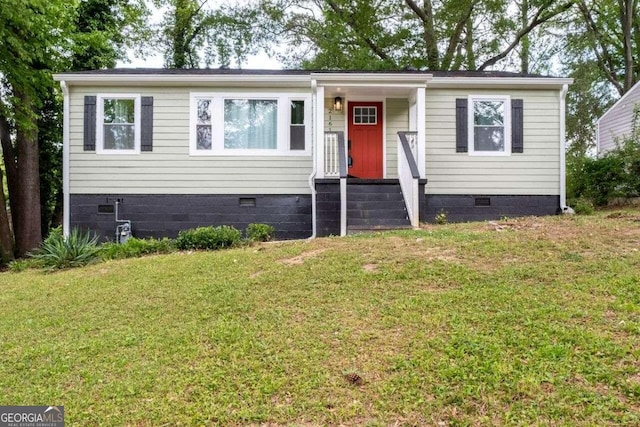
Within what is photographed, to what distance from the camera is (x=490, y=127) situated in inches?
380

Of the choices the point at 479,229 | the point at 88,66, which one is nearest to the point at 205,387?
the point at 479,229

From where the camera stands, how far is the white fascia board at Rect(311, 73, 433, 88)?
8664 mm

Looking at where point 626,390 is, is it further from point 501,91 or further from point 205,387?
point 501,91

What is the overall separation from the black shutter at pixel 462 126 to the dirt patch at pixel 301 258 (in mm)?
5195

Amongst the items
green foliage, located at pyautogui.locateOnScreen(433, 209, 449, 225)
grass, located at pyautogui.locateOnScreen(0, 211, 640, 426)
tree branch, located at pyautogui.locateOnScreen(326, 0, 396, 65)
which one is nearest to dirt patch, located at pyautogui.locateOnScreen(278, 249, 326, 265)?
grass, located at pyautogui.locateOnScreen(0, 211, 640, 426)

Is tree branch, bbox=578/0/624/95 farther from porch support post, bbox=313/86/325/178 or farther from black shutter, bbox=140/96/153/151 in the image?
black shutter, bbox=140/96/153/151

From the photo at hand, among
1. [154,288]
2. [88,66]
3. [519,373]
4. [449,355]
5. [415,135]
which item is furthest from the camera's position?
[88,66]

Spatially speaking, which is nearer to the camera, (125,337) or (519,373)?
(519,373)

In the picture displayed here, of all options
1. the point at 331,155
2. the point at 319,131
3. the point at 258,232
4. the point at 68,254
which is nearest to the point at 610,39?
the point at 331,155

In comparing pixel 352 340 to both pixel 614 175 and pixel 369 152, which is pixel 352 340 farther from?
pixel 614 175

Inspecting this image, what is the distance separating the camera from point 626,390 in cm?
243

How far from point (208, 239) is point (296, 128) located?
3437mm

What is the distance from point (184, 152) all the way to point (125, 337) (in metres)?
6.36

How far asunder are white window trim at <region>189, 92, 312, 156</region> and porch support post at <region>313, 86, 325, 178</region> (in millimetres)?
610
